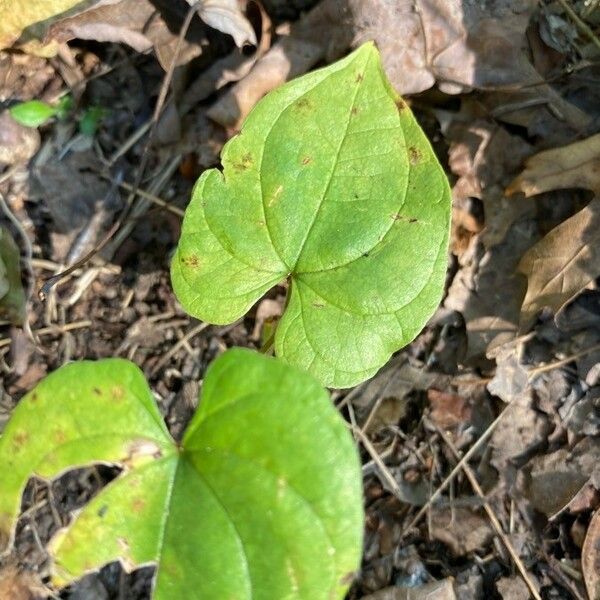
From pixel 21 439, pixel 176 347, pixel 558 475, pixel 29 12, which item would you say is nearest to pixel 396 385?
pixel 558 475

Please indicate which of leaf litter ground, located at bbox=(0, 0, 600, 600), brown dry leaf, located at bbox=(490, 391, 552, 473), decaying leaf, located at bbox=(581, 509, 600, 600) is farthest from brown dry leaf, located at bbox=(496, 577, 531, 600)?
brown dry leaf, located at bbox=(490, 391, 552, 473)

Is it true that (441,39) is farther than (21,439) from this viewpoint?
Yes

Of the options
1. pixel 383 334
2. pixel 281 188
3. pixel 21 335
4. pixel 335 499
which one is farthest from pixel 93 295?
pixel 335 499

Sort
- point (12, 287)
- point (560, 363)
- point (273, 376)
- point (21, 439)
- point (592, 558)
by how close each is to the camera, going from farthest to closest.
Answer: point (12, 287), point (560, 363), point (592, 558), point (21, 439), point (273, 376)

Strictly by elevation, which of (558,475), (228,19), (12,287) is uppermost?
(228,19)

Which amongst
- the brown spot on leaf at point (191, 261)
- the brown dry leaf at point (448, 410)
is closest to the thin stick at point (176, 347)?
the brown spot on leaf at point (191, 261)

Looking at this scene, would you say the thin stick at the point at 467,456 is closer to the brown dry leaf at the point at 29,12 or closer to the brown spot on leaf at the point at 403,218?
the brown spot on leaf at the point at 403,218

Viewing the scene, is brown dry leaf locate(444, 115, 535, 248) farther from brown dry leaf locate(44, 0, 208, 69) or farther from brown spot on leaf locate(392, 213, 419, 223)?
brown dry leaf locate(44, 0, 208, 69)

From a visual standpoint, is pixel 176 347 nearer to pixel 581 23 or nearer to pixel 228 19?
pixel 228 19
